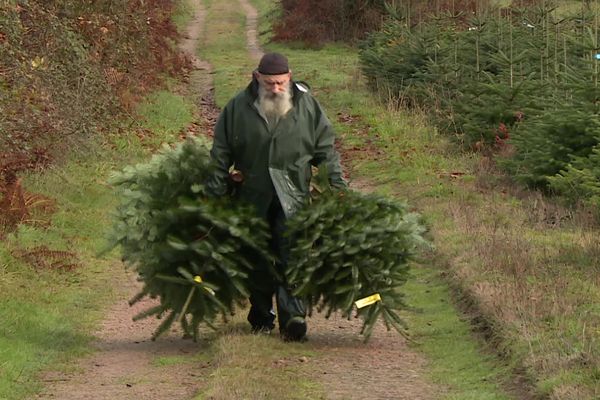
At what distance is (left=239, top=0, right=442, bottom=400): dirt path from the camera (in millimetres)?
8023

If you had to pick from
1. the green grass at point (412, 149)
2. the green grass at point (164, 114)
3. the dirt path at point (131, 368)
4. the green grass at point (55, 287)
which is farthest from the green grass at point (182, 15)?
the dirt path at point (131, 368)

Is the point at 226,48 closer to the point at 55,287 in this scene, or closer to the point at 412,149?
the point at 412,149

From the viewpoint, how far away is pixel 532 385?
7676 mm

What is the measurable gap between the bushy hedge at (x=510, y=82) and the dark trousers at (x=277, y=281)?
536cm

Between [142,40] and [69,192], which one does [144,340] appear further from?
[142,40]

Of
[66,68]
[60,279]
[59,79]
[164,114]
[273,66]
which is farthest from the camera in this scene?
[164,114]

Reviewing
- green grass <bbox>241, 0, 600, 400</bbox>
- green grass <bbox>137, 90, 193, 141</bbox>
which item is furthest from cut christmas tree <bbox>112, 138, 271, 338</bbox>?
green grass <bbox>137, 90, 193, 141</bbox>

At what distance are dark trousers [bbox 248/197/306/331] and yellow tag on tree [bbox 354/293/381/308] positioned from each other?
0.53 metres

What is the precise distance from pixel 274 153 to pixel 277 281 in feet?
3.12

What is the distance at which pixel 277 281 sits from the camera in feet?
30.2

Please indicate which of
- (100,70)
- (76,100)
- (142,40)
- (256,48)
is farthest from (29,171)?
(256,48)

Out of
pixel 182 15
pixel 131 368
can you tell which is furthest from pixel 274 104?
pixel 182 15

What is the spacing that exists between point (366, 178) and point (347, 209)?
355 inches

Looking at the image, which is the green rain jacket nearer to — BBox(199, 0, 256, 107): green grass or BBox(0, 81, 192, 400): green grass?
BBox(0, 81, 192, 400): green grass
